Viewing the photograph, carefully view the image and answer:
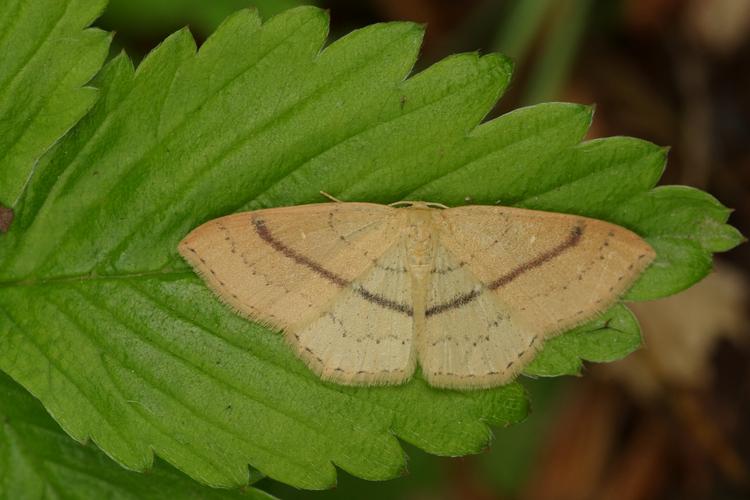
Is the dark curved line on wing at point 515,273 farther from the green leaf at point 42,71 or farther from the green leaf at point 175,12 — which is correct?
the green leaf at point 175,12

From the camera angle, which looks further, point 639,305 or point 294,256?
point 639,305

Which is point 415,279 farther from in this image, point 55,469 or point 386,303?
point 55,469

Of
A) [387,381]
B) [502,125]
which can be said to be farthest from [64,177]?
[502,125]

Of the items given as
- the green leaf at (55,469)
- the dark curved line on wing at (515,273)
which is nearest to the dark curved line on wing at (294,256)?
the dark curved line on wing at (515,273)

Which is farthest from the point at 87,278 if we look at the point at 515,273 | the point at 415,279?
the point at 515,273

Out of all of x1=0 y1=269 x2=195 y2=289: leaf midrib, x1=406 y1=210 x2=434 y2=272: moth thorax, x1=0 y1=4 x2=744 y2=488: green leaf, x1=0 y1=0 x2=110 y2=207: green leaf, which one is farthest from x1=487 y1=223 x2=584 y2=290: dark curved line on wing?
x1=0 y1=0 x2=110 y2=207: green leaf
